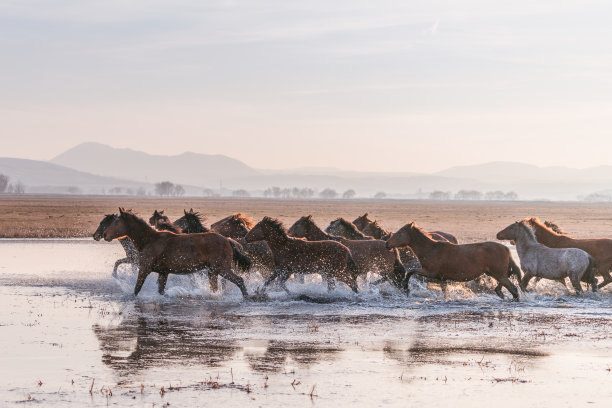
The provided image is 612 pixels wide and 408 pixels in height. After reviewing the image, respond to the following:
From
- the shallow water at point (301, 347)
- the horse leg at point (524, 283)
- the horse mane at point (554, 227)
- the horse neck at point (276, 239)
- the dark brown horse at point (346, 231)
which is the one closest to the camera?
the shallow water at point (301, 347)

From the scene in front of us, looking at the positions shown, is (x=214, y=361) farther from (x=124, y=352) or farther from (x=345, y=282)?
(x=345, y=282)

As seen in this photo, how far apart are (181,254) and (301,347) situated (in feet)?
16.3

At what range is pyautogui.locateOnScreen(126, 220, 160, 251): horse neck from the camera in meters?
14.8

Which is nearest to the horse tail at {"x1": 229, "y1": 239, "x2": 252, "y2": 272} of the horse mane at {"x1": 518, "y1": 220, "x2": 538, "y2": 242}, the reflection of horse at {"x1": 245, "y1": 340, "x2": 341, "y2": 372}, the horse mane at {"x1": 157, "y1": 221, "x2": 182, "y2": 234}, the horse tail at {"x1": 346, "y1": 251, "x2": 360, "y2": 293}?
the horse tail at {"x1": 346, "y1": 251, "x2": 360, "y2": 293}

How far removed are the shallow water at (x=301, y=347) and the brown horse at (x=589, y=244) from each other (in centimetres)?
106

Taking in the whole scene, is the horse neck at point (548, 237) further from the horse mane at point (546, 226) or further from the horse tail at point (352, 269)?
the horse tail at point (352, 269)

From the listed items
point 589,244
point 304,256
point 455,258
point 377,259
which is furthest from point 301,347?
point 589,244

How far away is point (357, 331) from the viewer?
11.4 metres

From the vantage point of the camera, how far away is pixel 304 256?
1495cm

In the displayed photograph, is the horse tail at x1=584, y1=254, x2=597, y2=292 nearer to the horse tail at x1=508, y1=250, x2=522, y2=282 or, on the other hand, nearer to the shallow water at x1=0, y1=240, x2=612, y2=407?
the shallow water at x1=0, y1=240, x2=612, y2=407

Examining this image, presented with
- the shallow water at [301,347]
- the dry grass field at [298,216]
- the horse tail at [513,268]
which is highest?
the horse tail at [513,268]

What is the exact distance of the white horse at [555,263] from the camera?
1586cm

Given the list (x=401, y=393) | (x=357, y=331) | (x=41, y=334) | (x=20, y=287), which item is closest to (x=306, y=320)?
(x=357, y=331)

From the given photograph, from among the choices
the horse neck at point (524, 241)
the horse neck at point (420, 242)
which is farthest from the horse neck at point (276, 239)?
the horse neck at point (524, 241)
